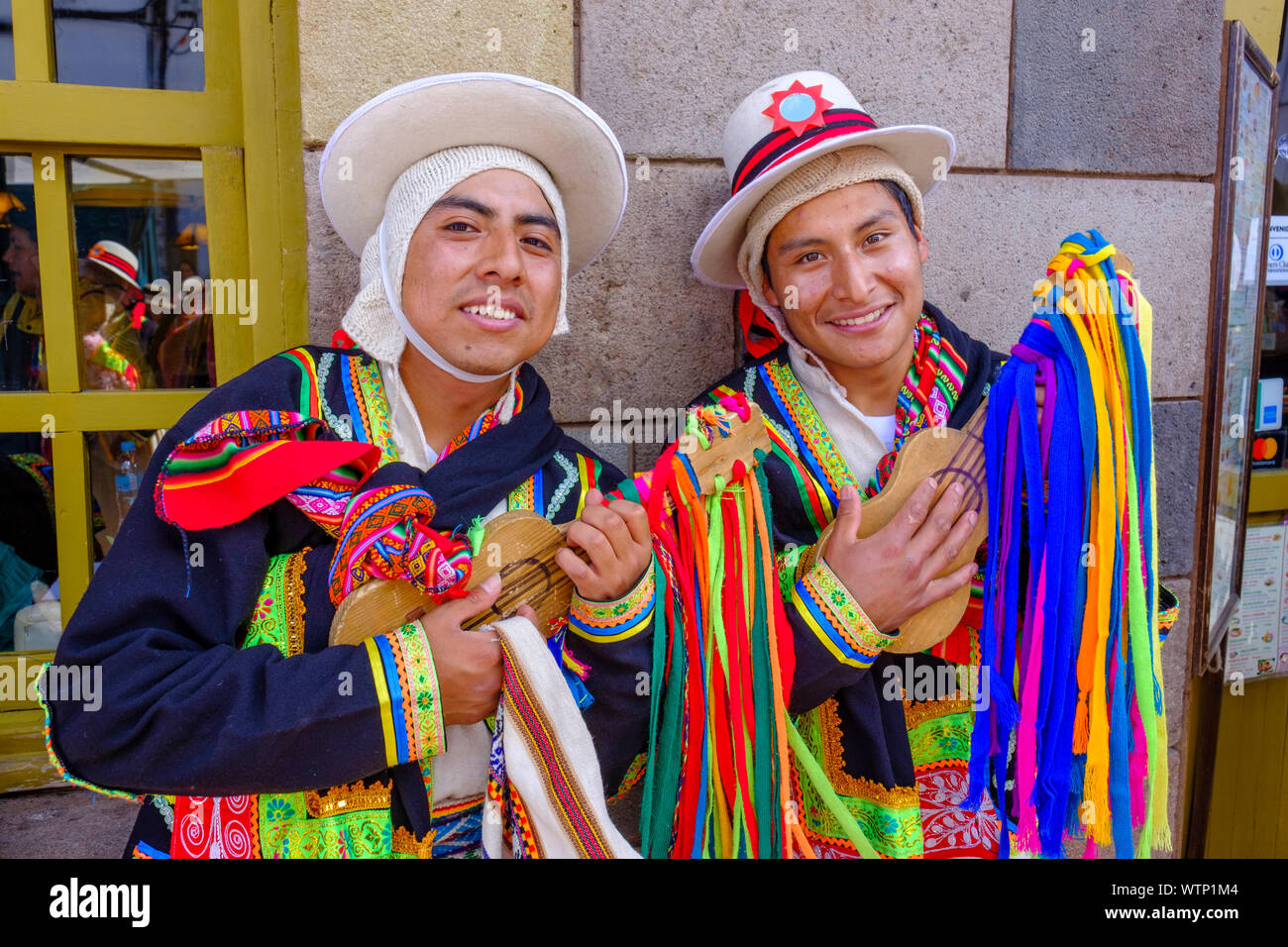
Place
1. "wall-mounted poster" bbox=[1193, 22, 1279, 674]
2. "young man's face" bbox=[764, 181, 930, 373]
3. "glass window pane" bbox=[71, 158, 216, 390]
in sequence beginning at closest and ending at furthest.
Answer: "young man's face" bbox=[764, 181, 930, 373] → "glass window pane" bbox=[71, 158, 216, 390] → "wall-mounted poster" bbox=[1193, 22, 1279, 674]

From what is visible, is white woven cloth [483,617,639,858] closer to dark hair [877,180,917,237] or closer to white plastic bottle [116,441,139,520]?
dark hair [877,180,917,237]

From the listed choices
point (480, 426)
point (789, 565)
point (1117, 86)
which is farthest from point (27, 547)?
point (1117, 86)

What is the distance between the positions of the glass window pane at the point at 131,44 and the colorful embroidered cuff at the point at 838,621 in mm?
1756

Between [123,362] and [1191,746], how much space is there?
11.5 ft

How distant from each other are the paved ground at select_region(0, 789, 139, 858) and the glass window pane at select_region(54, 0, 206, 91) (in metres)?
1.65

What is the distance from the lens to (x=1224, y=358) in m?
2.47

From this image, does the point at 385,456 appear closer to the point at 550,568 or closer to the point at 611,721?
the point at 550,568

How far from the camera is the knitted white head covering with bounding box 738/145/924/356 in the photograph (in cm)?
156

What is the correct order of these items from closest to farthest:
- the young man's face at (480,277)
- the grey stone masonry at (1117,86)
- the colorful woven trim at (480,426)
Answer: the young man's face at (480,277)
the colorful woven trim at (480,426)
the grey stone masonry at (1117,86)

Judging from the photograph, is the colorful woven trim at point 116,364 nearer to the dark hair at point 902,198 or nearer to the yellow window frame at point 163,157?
the yellow window frame at point 163,157

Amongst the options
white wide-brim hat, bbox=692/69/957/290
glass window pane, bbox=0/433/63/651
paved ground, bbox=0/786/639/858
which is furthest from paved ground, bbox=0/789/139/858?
white wide-brim hat, bbox=692/69/957/290

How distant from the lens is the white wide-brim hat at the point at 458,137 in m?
1.37
